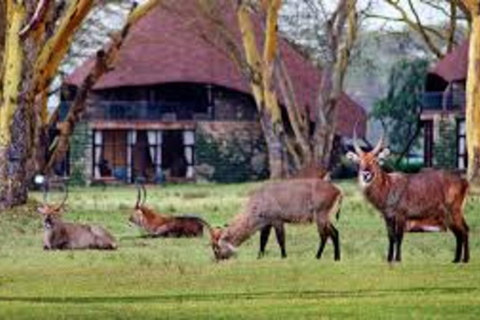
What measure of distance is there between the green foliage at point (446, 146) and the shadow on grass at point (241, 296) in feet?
170

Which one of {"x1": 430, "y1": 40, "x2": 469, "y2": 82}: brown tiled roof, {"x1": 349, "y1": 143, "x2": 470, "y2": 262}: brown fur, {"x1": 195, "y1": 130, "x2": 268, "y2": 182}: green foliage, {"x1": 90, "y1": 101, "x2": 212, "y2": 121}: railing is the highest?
{"x1": 430, "y1": 40, "x2": 469, "y2": 82}: brown tiled roof

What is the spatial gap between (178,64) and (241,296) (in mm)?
55527

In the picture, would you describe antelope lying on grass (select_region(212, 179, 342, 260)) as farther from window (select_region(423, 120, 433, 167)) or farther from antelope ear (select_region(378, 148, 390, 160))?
window (select_region(423, 120, 433, 167))

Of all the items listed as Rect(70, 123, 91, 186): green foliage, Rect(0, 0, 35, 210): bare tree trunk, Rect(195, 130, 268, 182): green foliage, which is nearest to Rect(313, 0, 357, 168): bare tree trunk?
Rect(0, 0, 35, 210): bare tree trunk

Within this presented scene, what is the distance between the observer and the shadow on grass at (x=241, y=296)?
664 inches

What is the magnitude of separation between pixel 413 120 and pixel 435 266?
62.1 metres

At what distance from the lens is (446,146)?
69.3 meters

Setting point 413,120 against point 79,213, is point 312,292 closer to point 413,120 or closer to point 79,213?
point 79,213

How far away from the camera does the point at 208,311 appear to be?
15594 millimetres

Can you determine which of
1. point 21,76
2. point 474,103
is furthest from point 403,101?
point 21,76

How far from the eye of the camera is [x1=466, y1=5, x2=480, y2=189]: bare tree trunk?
150 feet

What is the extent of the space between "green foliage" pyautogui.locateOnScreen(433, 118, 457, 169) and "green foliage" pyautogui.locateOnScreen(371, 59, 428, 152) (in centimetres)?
1225

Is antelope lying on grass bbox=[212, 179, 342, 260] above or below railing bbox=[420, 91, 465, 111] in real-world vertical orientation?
below

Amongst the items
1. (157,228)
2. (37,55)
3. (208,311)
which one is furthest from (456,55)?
(208,311)
